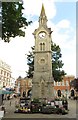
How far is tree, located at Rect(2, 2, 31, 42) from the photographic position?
15321 millimetres

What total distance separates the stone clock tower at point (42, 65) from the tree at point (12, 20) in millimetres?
29432

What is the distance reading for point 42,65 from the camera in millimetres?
47594

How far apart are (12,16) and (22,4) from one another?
4.25ft

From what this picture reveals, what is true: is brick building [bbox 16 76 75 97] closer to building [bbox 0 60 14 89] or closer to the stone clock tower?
building [bbox 0 60 14 89]

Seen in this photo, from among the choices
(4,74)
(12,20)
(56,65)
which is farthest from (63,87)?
(12,20)

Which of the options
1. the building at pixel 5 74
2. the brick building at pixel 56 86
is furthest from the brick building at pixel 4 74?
the brick building at pixel 56 86

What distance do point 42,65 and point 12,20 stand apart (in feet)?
106

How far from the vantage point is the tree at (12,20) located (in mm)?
15321

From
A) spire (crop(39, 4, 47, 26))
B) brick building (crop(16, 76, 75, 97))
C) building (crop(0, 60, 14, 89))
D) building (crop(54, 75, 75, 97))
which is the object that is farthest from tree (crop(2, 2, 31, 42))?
building (crop(54, 75, 75, 97))

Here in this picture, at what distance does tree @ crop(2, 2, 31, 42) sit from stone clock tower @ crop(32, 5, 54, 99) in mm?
29432

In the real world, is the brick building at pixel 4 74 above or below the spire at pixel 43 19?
below

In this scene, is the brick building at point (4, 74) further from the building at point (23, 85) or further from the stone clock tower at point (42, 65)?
the stone clock tower at point (42, 65)

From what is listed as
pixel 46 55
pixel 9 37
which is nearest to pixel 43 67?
pixel 46 55

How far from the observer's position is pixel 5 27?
52.1 feet
